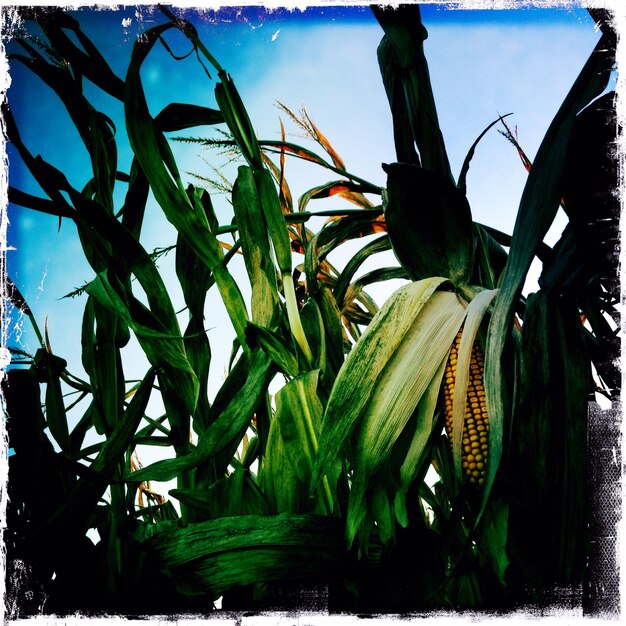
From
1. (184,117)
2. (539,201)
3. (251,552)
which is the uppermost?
(184,117)

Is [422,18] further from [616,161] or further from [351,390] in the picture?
[351,390]

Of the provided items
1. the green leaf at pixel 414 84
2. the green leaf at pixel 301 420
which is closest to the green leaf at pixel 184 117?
the green leaf at pixel 414 84

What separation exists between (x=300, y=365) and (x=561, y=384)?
201 mm

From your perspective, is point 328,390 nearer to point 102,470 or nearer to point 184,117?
point 102,470

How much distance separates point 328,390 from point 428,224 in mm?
164

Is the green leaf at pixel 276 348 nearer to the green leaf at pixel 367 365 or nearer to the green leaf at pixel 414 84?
the green leaf at pixel 367 365

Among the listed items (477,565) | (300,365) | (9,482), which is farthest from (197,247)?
(477,565)

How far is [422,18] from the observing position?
1.95ft

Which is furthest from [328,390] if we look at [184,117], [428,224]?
[184,117]

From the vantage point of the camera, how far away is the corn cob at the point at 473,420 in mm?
406

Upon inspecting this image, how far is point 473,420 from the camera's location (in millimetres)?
414

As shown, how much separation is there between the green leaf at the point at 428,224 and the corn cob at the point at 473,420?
0.09 meters

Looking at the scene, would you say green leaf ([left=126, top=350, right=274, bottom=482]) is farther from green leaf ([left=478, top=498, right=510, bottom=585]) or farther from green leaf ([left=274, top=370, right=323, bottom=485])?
green leaf ([left=478, top=498, right=510, bottom=585])

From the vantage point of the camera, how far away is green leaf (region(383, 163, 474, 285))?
46 centimetres
